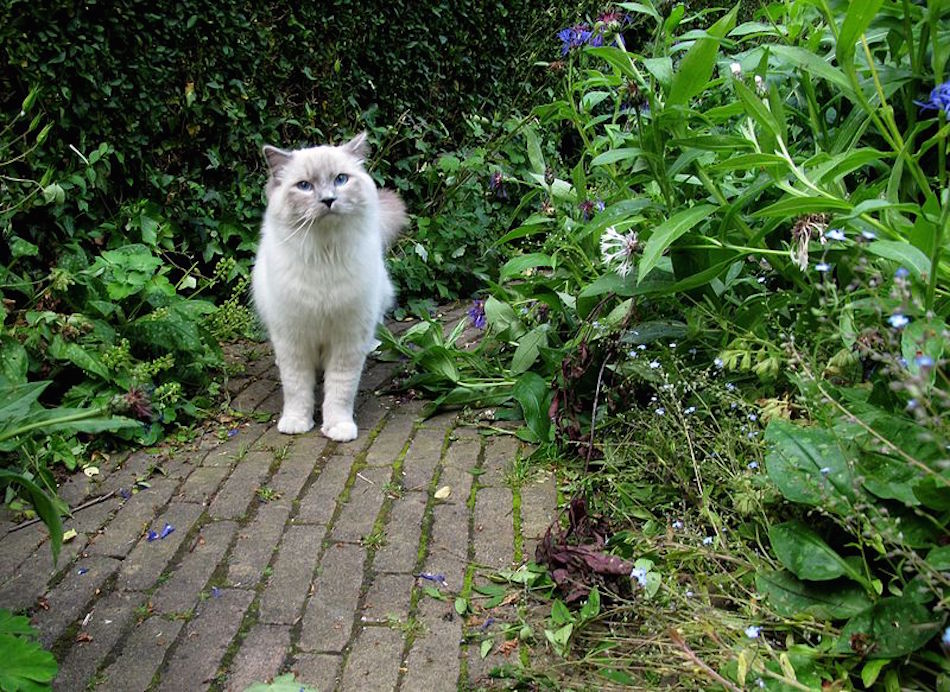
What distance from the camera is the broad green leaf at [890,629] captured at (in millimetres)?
1916

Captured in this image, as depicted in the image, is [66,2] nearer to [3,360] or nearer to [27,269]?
[27,269]

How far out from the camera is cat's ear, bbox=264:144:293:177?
12.7 ft

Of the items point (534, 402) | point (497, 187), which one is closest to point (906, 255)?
point (534, 402)

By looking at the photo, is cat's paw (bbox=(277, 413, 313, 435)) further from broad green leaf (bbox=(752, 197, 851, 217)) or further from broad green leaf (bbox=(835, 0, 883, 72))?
broad green leaf (bbox=(835, 0, 883, 72))

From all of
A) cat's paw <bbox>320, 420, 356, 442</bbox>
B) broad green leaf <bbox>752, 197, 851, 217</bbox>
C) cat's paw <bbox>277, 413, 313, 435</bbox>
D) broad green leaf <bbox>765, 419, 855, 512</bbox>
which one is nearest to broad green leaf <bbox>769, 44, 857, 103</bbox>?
broad green leaf <bbox>752, 197, 851, 217</bbox>

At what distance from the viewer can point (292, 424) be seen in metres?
3.96

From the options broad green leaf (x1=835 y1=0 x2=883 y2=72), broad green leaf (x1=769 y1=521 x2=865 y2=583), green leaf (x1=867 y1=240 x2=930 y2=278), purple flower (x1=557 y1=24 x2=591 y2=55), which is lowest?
broad green leaf (x1=769 y1=521 x2=865 y2=583)

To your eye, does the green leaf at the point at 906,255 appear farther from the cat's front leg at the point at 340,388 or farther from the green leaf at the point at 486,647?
the cat's front leg at the point at 340,388

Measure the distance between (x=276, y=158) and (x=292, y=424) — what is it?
4.07 ft

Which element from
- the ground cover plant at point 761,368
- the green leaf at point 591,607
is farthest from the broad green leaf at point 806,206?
the green leaf at point 591,607

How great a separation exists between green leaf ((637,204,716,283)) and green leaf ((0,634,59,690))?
189 centimetres

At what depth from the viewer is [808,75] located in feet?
9.85

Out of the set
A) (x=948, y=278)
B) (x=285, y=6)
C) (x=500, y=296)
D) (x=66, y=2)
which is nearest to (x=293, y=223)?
(x=500, y=296)

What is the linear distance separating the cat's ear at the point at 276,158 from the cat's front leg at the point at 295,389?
0.82 meters
